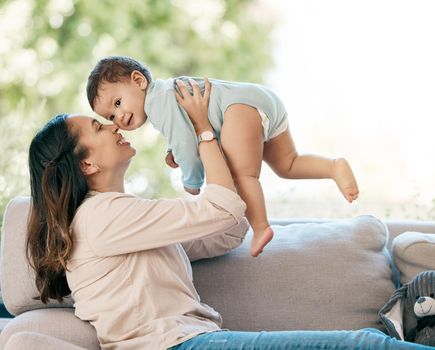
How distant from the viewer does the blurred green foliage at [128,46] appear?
5.14 meters

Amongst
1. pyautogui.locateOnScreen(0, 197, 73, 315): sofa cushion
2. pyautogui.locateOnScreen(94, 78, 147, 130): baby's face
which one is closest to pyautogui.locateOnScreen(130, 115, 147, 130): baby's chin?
pyautogui.locateOnScreen(94, 78, 147, 130): baby's face

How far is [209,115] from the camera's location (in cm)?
225

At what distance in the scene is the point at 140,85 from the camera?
7.25 ft

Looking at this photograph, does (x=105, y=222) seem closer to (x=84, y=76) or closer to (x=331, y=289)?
(x=331, y=289)

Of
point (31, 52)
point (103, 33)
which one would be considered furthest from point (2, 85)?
point (103, 33)

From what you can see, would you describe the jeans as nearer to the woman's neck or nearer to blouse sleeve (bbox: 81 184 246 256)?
blouse sleeve (bbox: 81 184 246 256)

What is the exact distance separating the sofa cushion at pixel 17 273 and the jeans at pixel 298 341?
553 mm

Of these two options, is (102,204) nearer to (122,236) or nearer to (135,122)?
(122,236)

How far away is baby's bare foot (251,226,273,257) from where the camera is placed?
2240 millimetres

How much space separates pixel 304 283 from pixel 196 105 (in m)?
0.72

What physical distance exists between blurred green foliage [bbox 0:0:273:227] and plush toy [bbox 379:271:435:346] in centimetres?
265

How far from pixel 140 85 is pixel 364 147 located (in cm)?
291

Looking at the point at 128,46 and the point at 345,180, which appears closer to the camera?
the point at 345,180

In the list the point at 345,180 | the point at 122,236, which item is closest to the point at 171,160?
the point at 122,236
